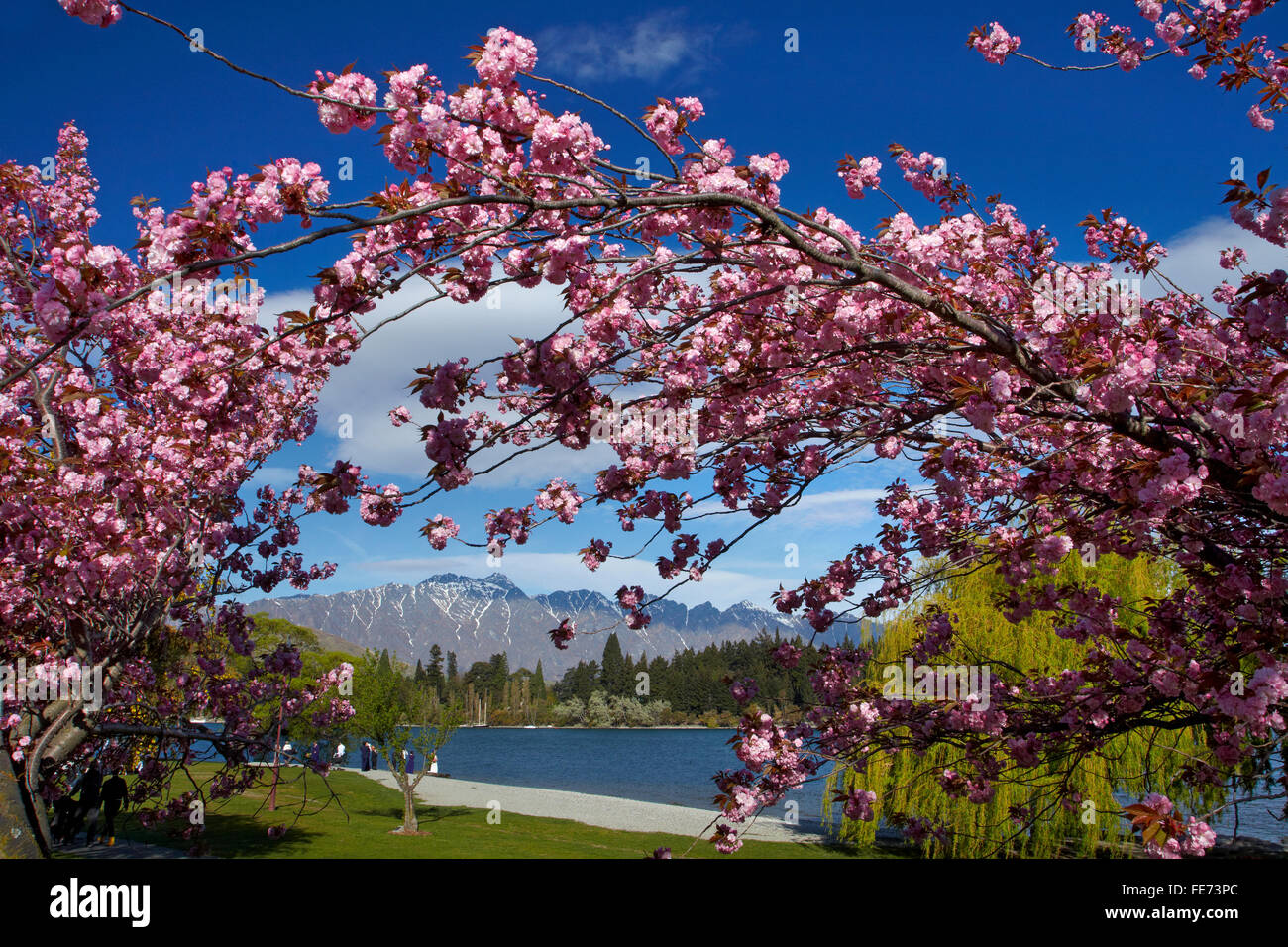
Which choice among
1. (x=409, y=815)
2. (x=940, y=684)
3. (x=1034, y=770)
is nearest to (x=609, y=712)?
(x=409, y=815)

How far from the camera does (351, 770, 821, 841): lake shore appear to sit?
2047cm

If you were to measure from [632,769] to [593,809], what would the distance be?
77.5 feet

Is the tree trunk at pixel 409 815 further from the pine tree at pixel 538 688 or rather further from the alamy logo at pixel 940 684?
the pine tree at pixel 538 688

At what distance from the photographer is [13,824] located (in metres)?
4.56

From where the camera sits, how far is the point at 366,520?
3699mm

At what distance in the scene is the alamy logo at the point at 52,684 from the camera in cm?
621

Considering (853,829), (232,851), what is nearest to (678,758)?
(853,829)

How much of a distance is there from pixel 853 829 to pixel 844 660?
497 inches

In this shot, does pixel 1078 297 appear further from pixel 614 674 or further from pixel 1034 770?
pixel 614 674

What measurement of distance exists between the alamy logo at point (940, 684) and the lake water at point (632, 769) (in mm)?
9125

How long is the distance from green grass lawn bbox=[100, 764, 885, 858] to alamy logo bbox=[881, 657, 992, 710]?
782 centimetres

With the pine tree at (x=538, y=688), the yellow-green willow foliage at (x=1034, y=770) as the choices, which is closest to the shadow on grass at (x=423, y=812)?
the yellow-green willow foliage at (x=1034, y=770)

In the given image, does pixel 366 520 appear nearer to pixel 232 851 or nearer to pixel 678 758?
pixel 232 851

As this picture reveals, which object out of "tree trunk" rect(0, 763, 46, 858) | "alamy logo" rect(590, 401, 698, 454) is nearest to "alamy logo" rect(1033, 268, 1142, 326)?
"alamy logo" rect(590, 401, 698, 454)
